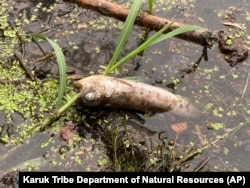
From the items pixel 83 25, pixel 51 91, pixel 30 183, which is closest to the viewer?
pixel 30 183

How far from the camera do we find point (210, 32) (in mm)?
2848

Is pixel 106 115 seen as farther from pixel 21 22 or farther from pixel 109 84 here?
Result: pixel 21 22

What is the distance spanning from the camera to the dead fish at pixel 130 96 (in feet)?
7.57

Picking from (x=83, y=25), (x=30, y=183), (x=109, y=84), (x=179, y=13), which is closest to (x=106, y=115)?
(x=109, y=84)

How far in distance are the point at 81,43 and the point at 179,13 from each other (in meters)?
0.77

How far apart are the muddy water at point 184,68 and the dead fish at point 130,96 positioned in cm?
5

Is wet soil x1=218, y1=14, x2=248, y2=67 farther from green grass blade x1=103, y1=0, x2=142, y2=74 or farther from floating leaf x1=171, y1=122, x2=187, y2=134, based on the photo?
green grass blade x1=103, y1=0, x2=142, y2=74

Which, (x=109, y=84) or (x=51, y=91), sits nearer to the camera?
(x=109, y=84)
